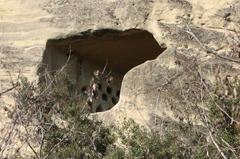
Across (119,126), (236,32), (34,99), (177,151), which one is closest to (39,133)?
(34,99)

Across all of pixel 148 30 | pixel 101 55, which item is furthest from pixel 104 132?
pixel 101 55

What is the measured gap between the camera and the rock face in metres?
5.88

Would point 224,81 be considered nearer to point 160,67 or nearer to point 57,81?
point 160,67

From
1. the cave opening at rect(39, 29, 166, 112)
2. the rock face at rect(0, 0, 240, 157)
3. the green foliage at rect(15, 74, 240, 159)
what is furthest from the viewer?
the cave opening at rect(39, 29, 166, 112)

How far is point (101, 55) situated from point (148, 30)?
3.35ft

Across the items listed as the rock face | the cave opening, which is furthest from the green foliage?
the cave opening

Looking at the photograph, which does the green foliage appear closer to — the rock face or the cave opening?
the rock face

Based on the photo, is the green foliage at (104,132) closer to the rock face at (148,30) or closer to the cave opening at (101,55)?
the rock face at (148,30)

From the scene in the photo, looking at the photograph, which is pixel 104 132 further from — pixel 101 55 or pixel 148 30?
pixel 101 55

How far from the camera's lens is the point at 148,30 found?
20.9 ft

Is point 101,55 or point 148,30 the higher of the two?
point 148,30

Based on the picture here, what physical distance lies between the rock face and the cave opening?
0.10 metres

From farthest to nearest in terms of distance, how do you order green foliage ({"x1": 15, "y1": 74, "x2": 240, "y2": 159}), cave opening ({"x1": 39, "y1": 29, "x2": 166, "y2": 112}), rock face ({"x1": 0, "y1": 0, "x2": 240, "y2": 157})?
cave opening ({"x1": 39, "y1": 29, "x2": 166, "y2": 112})
rock face ({"x1": 0, "y1": 0, "x2": 240, "y2": 157})
green foliage ({"x1": 15, "y1": 74, "x2": 240, "y2": 159})

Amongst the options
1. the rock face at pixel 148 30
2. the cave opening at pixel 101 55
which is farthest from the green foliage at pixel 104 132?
the cave opening at pixel 101 55
